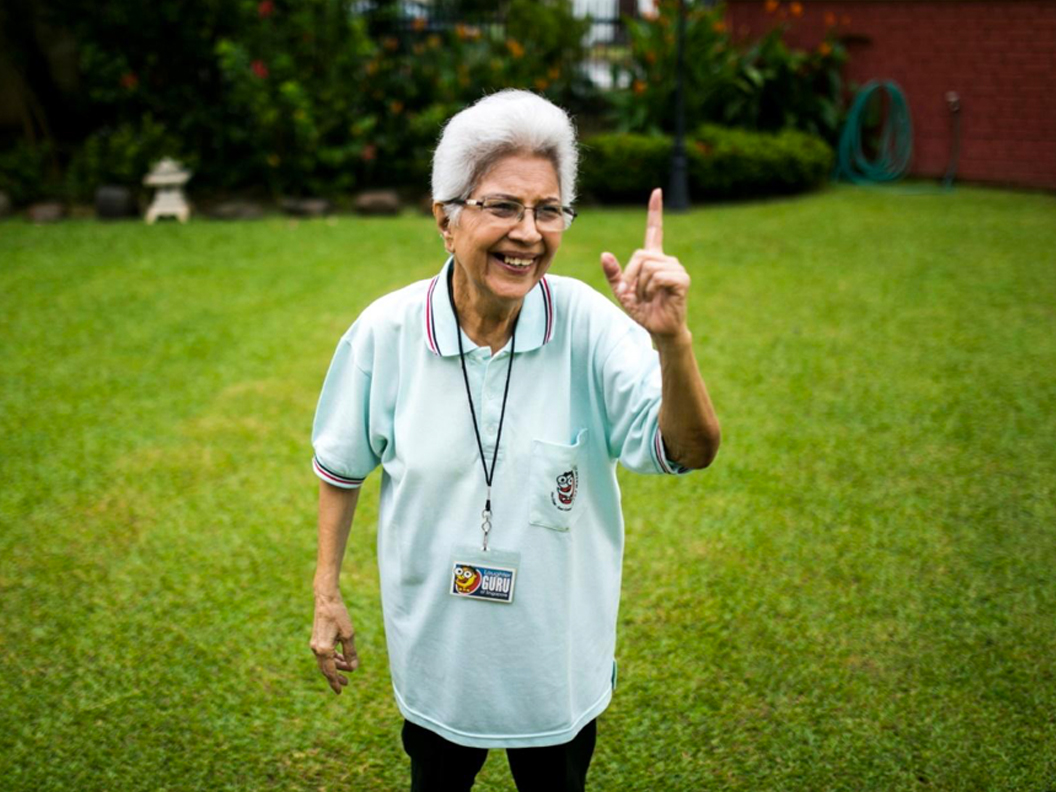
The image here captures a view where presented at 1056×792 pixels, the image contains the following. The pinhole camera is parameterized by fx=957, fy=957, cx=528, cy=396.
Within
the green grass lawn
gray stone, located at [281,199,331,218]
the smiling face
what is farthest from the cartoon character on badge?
gray stone, located at [281,199,331,218]

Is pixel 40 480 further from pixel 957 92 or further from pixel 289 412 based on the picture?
pixel 957 92

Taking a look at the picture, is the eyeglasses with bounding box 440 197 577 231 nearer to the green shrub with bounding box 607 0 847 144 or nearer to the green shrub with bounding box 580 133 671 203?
the green shrub with bounding box 580 133 671 203

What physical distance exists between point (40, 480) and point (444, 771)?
3.13 m

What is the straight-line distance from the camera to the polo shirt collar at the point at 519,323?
1.77 meters

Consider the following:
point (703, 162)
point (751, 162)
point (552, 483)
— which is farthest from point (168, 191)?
point (552, 483)

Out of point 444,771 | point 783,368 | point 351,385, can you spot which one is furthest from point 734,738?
point 783,368

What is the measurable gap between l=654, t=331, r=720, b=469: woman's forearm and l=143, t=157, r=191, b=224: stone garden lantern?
28.9 feet

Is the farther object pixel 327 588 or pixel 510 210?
pixel 327 588

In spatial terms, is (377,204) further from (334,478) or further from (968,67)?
(334,478)

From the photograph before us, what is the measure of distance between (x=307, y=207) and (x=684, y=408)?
8.69m

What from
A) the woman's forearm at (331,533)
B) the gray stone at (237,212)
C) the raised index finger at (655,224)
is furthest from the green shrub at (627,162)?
the raised index finger at (655,224)

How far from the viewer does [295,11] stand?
382 inches

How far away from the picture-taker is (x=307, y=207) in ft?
31.7

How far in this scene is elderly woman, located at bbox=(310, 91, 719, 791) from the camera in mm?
Result: 1688
